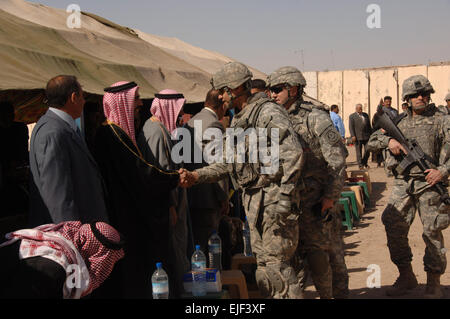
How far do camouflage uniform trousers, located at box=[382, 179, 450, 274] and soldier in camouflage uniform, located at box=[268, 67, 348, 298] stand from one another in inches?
43.4

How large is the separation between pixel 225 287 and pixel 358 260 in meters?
3.61

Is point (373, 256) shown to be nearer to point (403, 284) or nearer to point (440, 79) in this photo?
point (403, 284)

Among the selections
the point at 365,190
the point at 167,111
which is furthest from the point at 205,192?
the point at 365,190

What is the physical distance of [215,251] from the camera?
18.8 feet

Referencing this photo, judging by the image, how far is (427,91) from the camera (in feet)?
20.3

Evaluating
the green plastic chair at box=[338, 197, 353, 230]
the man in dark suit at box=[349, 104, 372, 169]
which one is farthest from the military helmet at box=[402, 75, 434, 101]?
the man in dark suit at box=[349, 104, 372, 169]

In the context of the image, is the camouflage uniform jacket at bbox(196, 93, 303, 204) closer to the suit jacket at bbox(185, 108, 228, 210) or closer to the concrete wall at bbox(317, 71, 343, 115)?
the suit jacket at bbox(185, 108, 228, 210)

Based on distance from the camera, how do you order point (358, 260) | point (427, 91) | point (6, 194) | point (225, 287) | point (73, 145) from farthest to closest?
point (358, 260)
point (427, 91)
point (6, 194)
point (225, 287)
point (73, 145)

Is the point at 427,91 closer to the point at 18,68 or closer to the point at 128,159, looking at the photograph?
the point at 128,159

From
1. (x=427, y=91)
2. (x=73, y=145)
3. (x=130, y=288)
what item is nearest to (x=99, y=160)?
(x=73, y=145)

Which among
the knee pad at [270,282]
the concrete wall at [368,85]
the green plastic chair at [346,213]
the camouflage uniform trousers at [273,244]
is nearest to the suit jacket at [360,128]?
the green plastic chair at [346,213]

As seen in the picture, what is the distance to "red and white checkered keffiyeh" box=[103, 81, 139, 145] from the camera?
480 centimetres

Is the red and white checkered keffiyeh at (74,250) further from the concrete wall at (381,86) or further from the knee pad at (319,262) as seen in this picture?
the concrete wall at (381,86)

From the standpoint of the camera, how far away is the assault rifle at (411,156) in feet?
20.0
